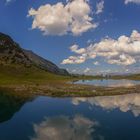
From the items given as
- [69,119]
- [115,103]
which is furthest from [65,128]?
[115,103]

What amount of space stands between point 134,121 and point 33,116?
2633 centimetres

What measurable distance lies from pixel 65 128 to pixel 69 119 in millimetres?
10472

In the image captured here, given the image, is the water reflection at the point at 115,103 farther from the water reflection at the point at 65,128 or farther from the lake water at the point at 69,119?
the water reflection at the point at 65,128

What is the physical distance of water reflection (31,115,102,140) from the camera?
55456 mm

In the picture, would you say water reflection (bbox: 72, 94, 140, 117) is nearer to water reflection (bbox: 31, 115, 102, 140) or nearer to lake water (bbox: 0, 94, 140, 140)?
lake water (bbox: 0, 94, 140, 140)

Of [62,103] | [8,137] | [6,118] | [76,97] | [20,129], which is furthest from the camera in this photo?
[76,97]

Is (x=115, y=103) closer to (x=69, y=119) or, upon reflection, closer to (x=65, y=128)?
(x=69, y=119)

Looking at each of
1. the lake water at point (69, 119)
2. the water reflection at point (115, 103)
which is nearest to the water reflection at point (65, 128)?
the lake water at point (69, 119)

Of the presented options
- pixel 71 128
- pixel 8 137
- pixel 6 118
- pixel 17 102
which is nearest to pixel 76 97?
pixel 17 102

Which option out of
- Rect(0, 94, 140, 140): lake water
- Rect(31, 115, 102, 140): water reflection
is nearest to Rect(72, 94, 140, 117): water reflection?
Rect(0, 94, 140, 140): lake water

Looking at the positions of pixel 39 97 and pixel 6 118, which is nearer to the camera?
pixel 6 118

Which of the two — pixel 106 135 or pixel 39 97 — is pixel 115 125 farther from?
pixel 39 97

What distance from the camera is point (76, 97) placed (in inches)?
4577

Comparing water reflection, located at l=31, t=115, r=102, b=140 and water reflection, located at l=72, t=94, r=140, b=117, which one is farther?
water reflection, located at l=72, t=94, r=140, b=117
